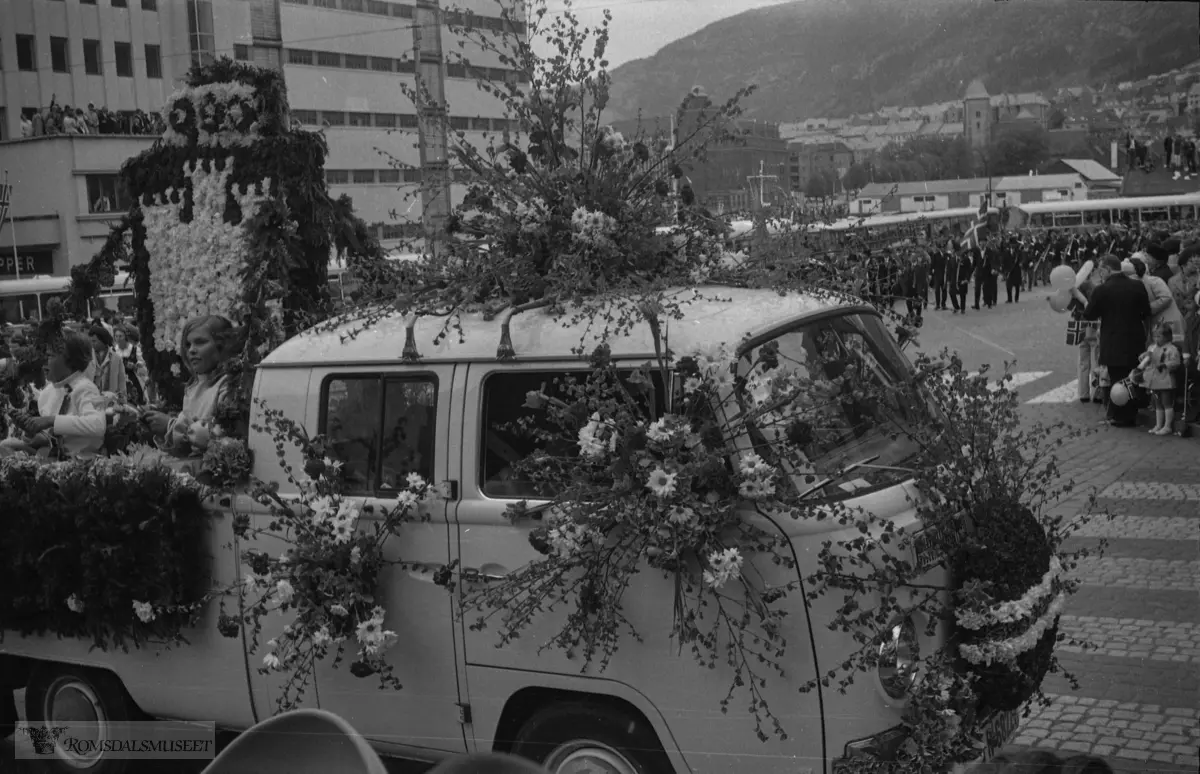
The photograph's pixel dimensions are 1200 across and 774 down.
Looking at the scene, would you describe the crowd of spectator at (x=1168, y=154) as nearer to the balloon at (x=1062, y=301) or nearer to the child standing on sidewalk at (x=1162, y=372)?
the balloon at (x=1062, y=301)

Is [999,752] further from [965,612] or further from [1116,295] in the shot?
[1116,295]

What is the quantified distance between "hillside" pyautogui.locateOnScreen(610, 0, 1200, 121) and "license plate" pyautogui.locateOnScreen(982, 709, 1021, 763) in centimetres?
238

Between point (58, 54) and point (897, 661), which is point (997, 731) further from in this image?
point (58, 54)

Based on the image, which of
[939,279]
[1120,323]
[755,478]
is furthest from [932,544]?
[939,279]

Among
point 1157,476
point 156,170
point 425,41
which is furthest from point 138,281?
point 1157,476

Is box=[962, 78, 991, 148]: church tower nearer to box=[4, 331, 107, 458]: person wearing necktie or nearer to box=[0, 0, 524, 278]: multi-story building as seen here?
box=[0, 0, 524, 278]: multi-story building

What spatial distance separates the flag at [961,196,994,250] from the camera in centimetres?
3358

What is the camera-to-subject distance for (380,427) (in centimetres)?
464

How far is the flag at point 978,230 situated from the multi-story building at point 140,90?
18.7 meters

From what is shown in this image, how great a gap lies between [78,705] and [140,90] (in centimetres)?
776

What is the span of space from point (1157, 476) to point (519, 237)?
8.25m

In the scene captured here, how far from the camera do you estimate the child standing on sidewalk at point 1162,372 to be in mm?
13109

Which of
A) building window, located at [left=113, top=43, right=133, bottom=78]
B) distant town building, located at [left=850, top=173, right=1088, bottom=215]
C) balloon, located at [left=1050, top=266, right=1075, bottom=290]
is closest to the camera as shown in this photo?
building window, located at [left=113, top=43, right=133, bottom=78]

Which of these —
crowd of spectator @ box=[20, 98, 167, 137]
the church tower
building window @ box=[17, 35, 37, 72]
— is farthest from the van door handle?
the church tower
